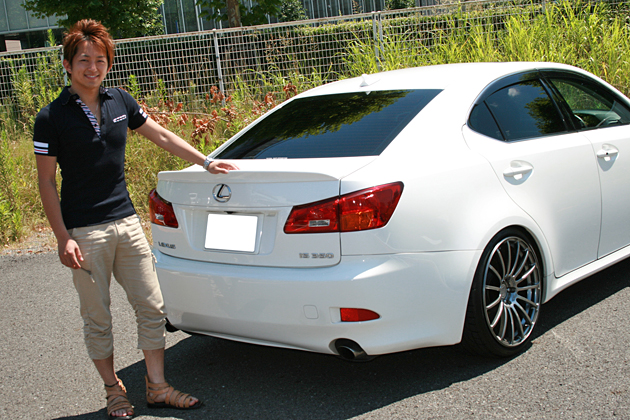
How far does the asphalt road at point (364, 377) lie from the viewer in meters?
2.93

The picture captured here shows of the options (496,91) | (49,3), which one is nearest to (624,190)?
(496,91)

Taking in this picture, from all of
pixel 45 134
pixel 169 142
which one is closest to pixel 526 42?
pixel 169 142

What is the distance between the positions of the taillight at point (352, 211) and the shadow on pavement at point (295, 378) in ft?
2.92

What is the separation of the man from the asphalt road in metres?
0.32

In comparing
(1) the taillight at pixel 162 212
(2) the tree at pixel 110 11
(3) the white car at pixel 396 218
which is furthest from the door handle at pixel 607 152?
(2) the tree at pixel 110 11

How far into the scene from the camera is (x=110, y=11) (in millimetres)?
18906

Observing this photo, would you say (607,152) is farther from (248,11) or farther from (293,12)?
(293,12)

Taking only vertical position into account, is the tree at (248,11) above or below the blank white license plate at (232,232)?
above

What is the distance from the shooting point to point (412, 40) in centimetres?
983

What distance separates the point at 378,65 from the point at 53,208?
7565 millimetres

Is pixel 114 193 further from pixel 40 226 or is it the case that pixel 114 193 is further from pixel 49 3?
pixel 49 3

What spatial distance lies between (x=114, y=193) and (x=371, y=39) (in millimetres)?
7888

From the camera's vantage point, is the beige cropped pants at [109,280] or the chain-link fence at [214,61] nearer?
the beige cropped pants at [109,280]

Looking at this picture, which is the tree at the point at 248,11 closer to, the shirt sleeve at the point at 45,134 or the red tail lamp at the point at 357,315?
the shirt sleeve at the point at 45,134
